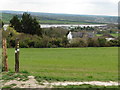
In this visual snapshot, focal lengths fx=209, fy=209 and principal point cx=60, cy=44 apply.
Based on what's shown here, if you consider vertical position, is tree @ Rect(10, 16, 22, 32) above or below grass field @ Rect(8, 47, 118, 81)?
above

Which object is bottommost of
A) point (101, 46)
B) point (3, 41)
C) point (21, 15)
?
point (101, 46)

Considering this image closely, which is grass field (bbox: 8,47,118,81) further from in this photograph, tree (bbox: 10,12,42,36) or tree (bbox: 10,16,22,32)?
tree (bbox: 10,12,42,36)

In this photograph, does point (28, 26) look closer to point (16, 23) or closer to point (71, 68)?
point (16, 23)

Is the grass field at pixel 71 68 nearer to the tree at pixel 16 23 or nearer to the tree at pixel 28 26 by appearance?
the tree at pixel 16 23

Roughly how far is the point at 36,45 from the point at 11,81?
23.4m

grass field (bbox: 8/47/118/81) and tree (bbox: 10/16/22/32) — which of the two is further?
tree (bbox: 10/16/22/32)

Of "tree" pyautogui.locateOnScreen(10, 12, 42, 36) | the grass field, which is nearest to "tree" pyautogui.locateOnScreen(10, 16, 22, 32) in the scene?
"tree" pyautogui.locateOnScreen(10, 12, 42, 36)

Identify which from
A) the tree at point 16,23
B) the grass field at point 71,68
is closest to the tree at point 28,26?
the tree at point 16,23

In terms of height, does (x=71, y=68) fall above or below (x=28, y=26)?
below

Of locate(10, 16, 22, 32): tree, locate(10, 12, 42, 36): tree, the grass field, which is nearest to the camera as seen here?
the grass field

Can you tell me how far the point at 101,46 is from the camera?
110 feet

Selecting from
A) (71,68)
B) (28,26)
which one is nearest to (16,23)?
(28,26)

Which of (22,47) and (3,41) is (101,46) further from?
(3,41)

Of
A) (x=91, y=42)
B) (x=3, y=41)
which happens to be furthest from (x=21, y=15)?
(x=3, y=41)
